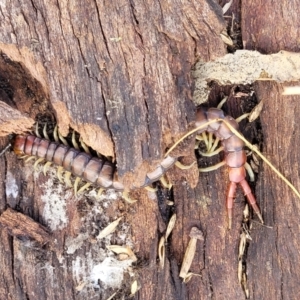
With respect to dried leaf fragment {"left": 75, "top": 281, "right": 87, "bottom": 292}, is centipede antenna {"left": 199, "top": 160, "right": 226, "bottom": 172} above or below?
above

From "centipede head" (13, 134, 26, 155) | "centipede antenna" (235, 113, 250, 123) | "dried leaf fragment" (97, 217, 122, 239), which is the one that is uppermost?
"centipede antenna" (235, 113, 250, 123)

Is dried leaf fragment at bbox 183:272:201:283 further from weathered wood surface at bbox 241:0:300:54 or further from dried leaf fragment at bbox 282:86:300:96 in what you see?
weathered wood surface at bbox 241:0:300:54

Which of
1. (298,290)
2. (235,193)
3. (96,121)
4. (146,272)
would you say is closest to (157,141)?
(96,121)

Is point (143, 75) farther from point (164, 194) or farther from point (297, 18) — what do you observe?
point (297, 18)

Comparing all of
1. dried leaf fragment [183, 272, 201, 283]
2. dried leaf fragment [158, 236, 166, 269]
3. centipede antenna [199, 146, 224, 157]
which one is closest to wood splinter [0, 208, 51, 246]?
dried leaf fragment [158, 236, 166, 269]

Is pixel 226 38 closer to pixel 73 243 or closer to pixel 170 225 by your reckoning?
pixel 170 225

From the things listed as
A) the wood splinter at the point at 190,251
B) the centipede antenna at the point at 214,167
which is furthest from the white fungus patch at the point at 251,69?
the wood splinter at the point at 190,251

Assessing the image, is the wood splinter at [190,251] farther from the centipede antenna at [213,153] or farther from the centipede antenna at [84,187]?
the centipede antenna at [84,187]
